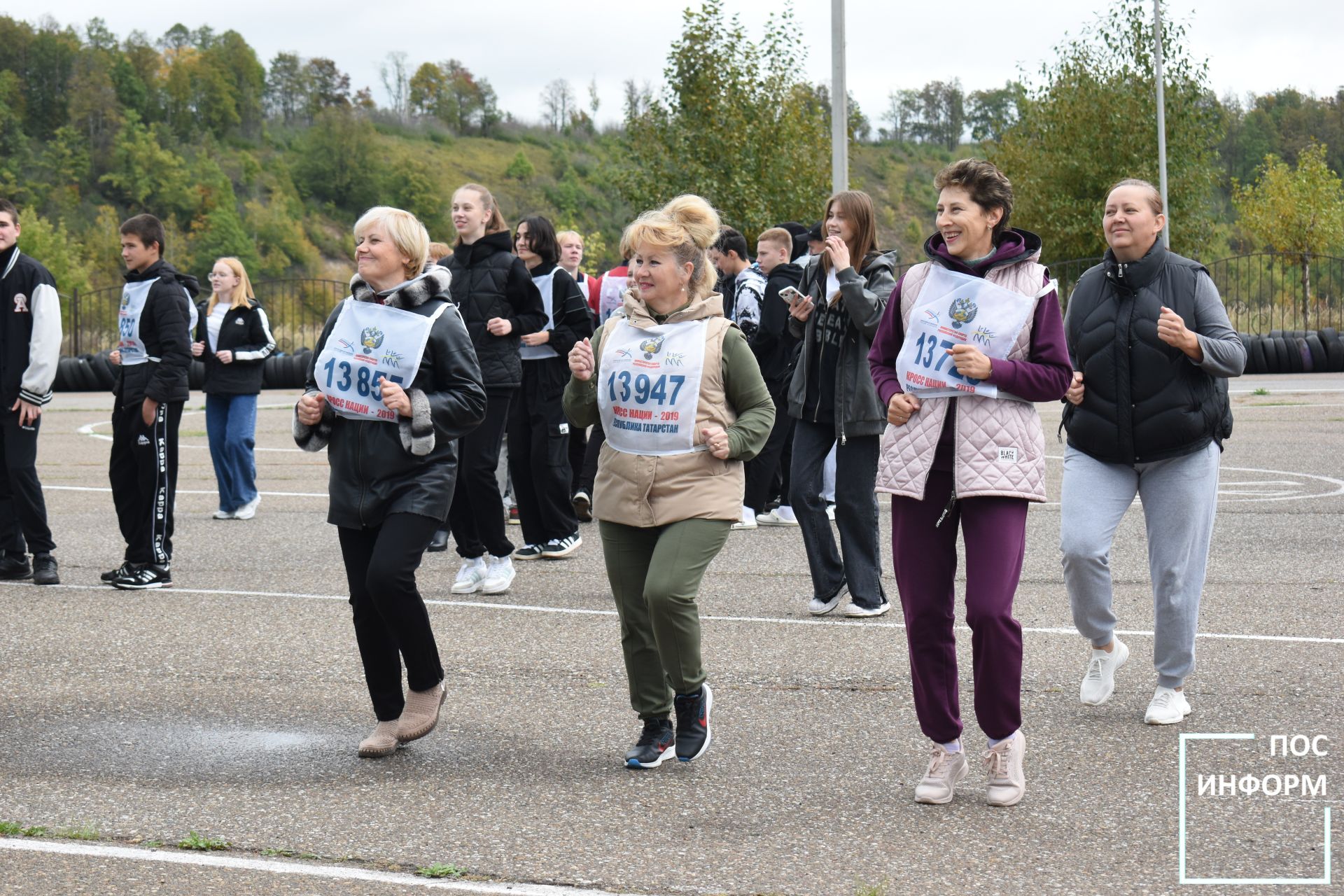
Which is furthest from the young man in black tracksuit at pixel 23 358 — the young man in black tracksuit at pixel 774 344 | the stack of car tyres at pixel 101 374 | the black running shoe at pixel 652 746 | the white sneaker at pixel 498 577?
the stack of car tyres at pixel 101 374

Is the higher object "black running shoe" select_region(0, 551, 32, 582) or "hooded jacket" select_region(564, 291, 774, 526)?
"hooded jacket" select_region(564, 291, 774, 526)

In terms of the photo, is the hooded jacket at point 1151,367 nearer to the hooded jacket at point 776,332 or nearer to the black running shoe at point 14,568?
the hooded jacket at point 776,332

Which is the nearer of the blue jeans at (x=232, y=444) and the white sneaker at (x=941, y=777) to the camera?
the white sneaker at (x=941, y=777)

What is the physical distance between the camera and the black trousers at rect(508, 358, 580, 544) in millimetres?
9195

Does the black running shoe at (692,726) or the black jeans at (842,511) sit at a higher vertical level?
the black jeans at (842,511)

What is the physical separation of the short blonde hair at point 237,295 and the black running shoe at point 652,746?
24.8 feet

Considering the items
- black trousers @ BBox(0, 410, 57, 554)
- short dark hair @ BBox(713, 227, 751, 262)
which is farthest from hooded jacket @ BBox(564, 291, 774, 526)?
short dark hair @ BBox(713, 227, 751, 262)

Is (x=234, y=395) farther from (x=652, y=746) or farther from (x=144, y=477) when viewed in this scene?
(x=652, y=746)

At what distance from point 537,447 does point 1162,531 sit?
4544mm

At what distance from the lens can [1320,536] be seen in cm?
973

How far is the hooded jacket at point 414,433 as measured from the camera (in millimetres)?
5164

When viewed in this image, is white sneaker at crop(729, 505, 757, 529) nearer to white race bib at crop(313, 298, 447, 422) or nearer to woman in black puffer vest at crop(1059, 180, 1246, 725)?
woman in black puffer vest at crop(1059, 180, 1246, 725)

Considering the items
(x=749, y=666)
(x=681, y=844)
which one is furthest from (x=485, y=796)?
(x=749, y=666)

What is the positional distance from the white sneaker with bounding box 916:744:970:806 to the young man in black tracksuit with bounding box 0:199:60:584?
5.72 metres
